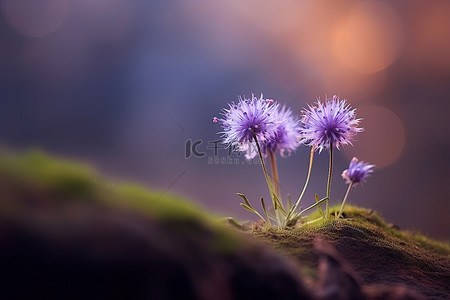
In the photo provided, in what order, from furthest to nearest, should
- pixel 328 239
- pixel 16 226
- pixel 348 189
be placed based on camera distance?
pixel 348 189
pixel 328 239
pixel 16 226

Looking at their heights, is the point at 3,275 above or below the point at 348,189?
below

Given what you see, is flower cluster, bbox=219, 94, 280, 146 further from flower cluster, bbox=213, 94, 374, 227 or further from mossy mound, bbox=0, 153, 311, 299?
mossy mound, bbox=0, 153, 311, 299

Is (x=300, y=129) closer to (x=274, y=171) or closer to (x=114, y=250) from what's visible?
(x=274, y=171)

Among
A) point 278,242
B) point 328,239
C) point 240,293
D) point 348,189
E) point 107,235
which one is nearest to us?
point 107,235

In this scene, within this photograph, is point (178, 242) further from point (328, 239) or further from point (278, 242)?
point (328, 239)

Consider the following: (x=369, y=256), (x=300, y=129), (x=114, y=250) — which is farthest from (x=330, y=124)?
(x=114, y=250)

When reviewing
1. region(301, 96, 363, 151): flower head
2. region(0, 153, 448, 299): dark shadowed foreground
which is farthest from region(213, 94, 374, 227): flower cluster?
region(0, 153, 448, 299): dark shadowed foreground

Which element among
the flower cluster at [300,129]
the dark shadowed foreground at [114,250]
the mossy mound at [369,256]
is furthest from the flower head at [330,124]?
the dark shadowed foreground at [114,250]

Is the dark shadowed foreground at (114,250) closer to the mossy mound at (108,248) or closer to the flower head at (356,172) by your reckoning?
the mossy mound at (108,248)

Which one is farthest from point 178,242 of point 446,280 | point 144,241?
point 446,280
